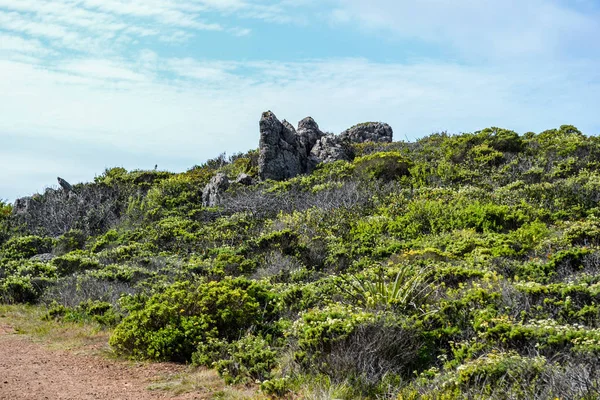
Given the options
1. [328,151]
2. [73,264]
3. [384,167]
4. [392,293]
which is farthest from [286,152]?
[392,293]

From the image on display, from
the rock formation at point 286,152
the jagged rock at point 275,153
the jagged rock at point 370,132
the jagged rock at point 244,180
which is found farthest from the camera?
the jagged rock at point 370,132

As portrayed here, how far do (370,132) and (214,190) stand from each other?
14986 millimetres

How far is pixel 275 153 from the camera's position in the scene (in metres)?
22.8

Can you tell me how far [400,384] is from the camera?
17.0ft

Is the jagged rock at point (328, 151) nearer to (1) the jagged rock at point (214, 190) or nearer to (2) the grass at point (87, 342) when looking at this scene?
(1) the jagged rock at point (214, 190)

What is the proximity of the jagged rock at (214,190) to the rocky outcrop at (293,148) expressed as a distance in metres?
2.10

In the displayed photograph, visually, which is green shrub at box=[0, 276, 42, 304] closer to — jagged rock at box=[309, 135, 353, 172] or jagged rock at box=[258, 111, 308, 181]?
jagged rock at box=[258, 111, 308, 181]

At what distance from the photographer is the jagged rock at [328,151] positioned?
79.1ft

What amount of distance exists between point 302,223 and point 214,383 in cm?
922

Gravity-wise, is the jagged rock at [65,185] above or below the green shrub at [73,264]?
above

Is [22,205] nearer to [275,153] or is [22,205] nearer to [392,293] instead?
[275,153]

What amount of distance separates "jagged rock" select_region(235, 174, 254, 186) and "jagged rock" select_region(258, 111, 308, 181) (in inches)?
25.3

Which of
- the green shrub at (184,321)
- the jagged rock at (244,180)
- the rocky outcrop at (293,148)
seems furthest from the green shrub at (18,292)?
the rocky outcrop at (293,148)

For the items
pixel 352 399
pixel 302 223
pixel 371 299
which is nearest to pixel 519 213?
pixel 302 223
